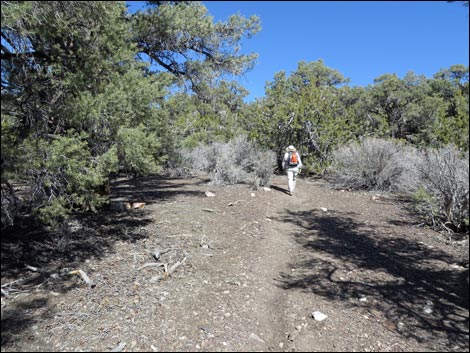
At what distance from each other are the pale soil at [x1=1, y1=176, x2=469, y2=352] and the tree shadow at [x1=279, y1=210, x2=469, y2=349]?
18mm

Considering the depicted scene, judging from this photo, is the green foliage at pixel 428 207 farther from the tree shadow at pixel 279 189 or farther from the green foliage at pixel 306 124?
the green foliage at pixel 306 124

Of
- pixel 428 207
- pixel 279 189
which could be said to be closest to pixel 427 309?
pixel 428 207

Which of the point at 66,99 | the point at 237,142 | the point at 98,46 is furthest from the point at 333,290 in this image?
the point at 237,142

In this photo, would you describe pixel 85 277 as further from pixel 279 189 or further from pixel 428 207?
pixel 279 189

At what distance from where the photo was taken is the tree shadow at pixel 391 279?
143 inches

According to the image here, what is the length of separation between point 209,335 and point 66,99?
3541 mm

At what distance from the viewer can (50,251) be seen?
5.37 metres

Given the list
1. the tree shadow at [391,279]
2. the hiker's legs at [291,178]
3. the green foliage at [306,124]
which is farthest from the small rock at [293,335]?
the green foliage at [306,124]

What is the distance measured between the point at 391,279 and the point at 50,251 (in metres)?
4.99

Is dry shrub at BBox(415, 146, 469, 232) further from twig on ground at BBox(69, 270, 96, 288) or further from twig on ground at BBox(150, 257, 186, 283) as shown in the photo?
twig on ground at BBox(69, 270, 96, 288)

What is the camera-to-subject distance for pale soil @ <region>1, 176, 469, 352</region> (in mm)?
3404

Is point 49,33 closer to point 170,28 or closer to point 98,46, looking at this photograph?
point 98,46

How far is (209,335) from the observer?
11.3 feet

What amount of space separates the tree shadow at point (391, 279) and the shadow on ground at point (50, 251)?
2.93 metres
